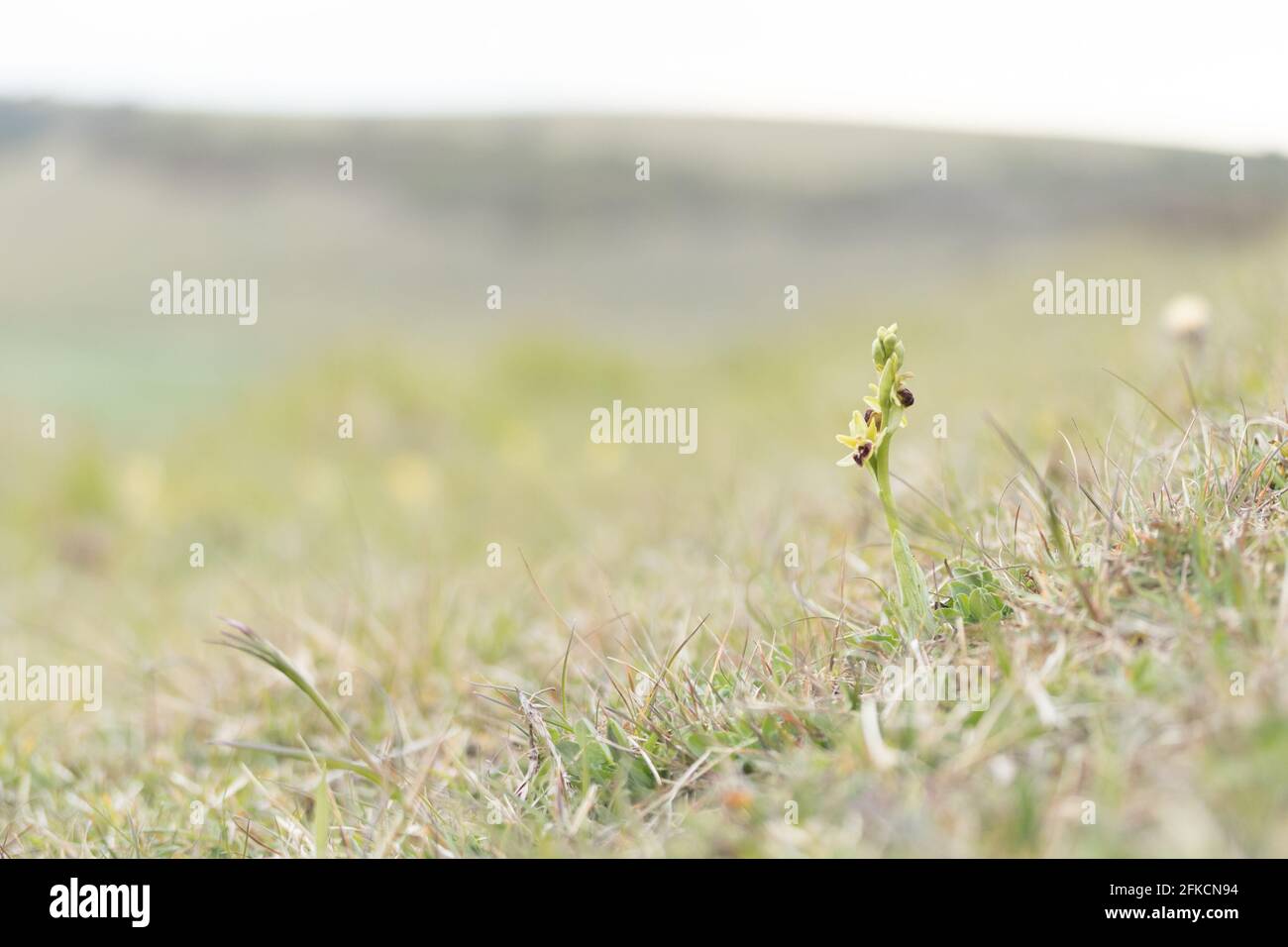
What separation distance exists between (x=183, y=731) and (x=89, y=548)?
3.53 meters

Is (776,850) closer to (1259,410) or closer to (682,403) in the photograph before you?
(1259,410)

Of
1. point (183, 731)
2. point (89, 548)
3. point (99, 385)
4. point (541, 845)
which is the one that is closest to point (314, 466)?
point (89, 548)
